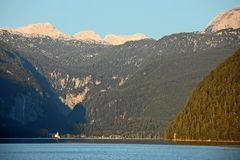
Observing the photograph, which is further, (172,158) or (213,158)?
(172,158)

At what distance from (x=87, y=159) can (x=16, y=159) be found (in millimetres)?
16579

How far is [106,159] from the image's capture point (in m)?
164

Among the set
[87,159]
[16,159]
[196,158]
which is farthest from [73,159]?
[196,158]

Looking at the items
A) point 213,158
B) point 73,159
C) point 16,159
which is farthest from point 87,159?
point 213,158

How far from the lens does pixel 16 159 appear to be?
510ft

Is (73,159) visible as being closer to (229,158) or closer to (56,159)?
(56,159)

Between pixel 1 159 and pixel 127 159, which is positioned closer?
pixel 1 159

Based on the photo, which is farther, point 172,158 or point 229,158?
point 172,158

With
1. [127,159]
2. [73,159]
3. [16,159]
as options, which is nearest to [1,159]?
[16,159]

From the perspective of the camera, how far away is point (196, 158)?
6206 inches

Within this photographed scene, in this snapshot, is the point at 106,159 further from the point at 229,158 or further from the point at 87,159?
the point at 229,158

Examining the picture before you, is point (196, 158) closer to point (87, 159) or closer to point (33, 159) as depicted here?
point (87, 159)

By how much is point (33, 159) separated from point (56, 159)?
16.2ft

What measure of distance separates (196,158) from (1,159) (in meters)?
39.9
